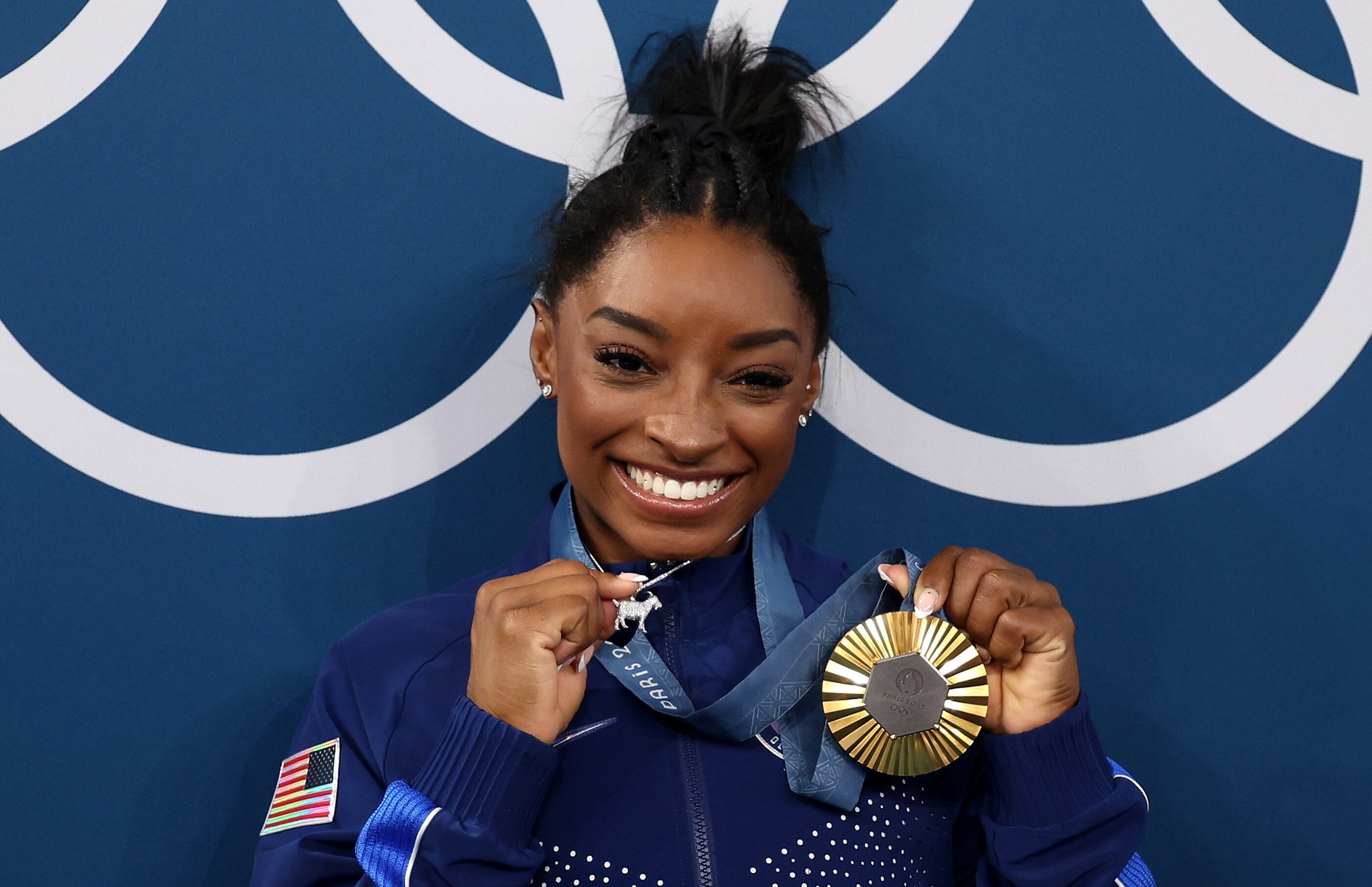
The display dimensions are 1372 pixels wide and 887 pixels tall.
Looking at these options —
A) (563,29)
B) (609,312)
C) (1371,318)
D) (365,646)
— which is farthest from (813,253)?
(1371,318)

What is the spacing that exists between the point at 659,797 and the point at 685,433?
1.37ft

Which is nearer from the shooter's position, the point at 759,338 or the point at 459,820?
the point at 459,820

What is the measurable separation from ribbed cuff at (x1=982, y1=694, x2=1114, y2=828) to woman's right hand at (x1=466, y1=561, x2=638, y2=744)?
1.54 feet

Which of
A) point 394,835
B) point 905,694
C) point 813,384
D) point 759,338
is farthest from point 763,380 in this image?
point 394,835

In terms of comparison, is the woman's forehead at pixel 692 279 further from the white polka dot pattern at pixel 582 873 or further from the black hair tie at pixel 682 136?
the white polka dot pattern at pixel 582 873

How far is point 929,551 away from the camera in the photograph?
2.03 meters

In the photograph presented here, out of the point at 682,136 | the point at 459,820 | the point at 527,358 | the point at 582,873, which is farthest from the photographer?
the point at 527,358

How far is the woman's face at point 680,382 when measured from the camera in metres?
1.51

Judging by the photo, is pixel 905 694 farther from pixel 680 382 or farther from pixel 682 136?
pixel 682 136

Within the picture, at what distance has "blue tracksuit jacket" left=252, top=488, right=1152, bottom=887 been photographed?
1.37 metres

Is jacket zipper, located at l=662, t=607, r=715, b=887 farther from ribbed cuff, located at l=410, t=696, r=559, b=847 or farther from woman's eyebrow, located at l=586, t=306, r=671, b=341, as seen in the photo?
woman's eyebrow, located at l=586, t=306, r=671, b=341

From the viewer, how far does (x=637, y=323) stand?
4.93 feet

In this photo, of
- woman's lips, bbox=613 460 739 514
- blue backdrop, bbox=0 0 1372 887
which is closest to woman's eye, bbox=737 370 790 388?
woman's lips, bbox=613 460 739 514

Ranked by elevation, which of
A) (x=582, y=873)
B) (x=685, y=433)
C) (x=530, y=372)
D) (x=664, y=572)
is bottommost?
(x=582, y=873)
